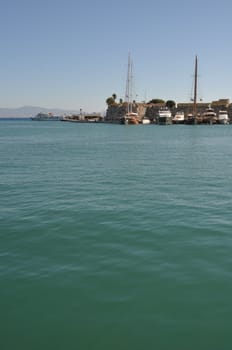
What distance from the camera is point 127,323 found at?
6.20m

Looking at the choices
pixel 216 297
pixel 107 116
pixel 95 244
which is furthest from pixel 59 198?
pixel 107 116

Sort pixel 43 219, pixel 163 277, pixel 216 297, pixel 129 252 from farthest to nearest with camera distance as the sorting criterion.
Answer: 1. pixel 43 219
2. pixel 129 252
3. pixel 163 277
4. pixel 216 297

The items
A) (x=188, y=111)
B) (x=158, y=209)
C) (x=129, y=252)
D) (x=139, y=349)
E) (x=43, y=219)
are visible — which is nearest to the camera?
(x=139, y=349)

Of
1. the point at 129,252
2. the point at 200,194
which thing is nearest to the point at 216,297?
the point at 129,252

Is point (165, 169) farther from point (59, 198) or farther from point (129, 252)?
point (129, 252)

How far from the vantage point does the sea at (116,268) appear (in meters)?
5.98

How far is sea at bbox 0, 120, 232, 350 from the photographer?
5.98m

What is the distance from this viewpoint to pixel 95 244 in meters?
9.95

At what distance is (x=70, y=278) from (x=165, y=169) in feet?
54.2

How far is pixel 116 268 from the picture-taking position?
8.36m

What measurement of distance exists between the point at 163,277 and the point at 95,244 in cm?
262

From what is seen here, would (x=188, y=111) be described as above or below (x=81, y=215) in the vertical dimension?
above

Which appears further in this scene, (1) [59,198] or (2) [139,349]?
(1) [59,198]

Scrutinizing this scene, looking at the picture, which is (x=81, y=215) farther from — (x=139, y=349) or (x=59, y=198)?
(x=139, y=349)
